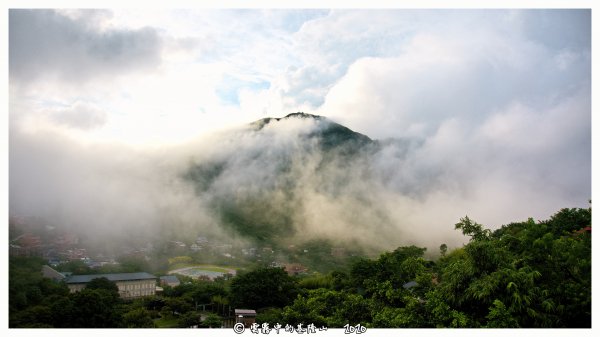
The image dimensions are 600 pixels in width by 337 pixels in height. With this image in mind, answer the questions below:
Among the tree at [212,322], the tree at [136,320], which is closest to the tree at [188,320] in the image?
the tree at [212,322]

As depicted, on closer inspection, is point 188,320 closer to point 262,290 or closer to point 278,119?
point 262,290

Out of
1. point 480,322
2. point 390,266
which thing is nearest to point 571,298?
point 480,322

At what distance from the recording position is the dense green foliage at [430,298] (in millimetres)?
5898

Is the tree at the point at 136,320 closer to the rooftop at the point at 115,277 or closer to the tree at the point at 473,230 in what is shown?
the rooftop at the point at 115,277

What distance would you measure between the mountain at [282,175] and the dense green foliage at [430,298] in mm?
3154

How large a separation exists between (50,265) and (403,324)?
8.76m

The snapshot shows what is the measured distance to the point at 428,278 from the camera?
7.34m

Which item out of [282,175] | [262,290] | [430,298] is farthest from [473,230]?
[282,175]

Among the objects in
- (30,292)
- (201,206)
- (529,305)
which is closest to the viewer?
(529,305)

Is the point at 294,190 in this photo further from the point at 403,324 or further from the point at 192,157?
the point at 403,324

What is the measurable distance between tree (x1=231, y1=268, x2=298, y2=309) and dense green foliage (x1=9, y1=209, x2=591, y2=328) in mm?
58

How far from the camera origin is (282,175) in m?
14.0

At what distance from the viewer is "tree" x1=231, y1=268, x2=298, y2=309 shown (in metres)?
10.4

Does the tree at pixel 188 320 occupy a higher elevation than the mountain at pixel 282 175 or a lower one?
lower
